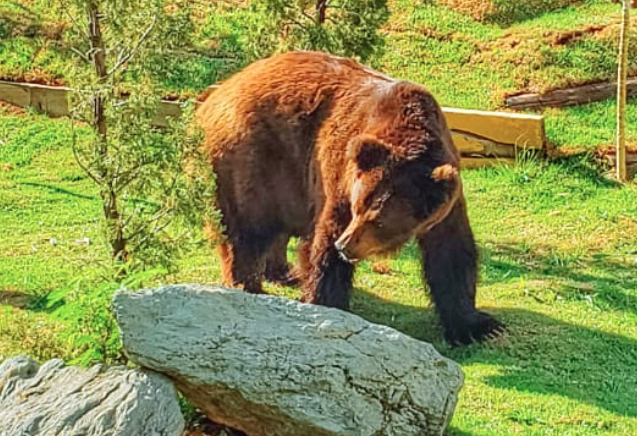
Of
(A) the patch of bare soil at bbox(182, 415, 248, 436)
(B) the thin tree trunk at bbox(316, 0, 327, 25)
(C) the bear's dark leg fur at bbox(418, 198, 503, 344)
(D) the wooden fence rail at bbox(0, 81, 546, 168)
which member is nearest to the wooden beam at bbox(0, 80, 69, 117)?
(B) the thin tree trunk at bbox(316, 0, 327, 25)

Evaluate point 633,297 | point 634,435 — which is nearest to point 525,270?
point 633,297

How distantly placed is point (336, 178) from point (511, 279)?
7.37 feet

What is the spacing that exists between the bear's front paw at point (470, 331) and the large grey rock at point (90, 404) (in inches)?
110

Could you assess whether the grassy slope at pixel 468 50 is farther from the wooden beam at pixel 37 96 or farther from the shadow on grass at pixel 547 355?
the shadow on grass at pixel 547 355

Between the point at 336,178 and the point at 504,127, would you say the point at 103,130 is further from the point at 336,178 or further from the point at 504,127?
the point at 504,127

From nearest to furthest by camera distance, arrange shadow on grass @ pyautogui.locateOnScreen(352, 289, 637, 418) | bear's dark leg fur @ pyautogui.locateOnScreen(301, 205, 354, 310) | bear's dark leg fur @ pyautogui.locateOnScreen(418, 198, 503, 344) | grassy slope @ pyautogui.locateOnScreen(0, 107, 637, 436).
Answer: grassy slope @ pyautogui.locateOnScreen(0, 107, 637, 436) → shadow on grass @ pyautogui.locateOnScreen(352, 289, 637, 418) → bear's dark leg fur @ pyautogui.locateOnScreen(301, 205, 354, 310) → bear's dark leg fur @ pyautogui.locateOnScreen(418, 198, 503, 344)

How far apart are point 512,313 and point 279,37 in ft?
10.5

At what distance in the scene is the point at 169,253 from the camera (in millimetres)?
6715

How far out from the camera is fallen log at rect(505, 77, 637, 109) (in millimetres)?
12680

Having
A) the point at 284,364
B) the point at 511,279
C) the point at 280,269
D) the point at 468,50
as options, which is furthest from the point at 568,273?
the point at 468,50

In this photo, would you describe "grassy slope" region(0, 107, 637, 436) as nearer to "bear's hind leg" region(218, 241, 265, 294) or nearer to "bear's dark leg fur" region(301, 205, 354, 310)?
"bear's hind leg" region(218, 241, 265, 294)

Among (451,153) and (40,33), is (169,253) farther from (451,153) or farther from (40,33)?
(40,33)

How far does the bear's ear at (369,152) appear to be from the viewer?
7.17 m

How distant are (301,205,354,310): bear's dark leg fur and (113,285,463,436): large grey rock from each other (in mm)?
1577
